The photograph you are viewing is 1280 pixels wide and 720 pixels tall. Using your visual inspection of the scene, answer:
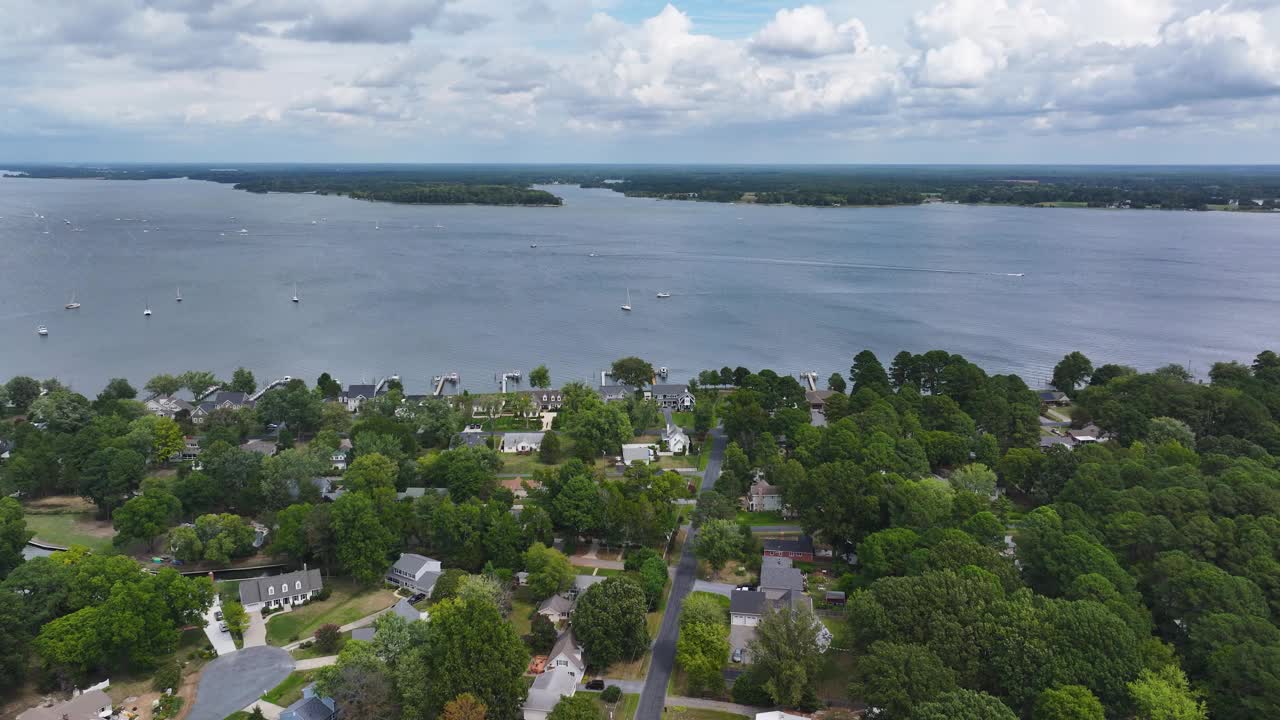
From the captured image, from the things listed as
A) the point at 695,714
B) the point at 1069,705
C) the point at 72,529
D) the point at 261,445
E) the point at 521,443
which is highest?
the point at 1069,705

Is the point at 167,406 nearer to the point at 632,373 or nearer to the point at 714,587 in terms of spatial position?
the point at 632,373

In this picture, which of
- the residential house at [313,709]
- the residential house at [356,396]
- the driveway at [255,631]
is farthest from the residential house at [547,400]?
the residential house at [313,709]

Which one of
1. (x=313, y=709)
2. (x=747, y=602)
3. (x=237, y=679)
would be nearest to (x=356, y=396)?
(x=237, y=679)

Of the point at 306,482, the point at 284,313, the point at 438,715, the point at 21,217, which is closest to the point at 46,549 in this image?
the point at 306,482

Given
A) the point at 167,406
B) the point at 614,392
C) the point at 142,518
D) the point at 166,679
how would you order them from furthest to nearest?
1. the point at 614,392
2. the point at 167,406
3. the point at 142,518
4. the point at 166,679

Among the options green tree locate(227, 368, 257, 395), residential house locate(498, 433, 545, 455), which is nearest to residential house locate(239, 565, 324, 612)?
residential house locate(498, 433, 545, 455)

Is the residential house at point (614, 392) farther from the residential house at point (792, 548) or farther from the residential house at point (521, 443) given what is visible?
the residential house at point (792, 548)
